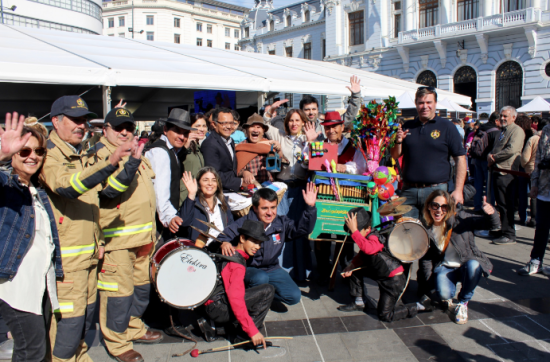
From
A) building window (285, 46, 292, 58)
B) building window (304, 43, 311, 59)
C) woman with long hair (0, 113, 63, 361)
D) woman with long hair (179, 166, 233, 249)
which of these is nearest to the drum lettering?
woman with long hair (179, 166, 233, 249)

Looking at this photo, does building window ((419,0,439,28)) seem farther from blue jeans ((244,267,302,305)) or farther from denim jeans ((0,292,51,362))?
denim jeans ((0,292,51,362))

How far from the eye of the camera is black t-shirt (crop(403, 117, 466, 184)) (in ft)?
14.0

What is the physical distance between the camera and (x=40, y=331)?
2471 millimetres

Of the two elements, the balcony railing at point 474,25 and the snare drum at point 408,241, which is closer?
the snare drum at point 408,241

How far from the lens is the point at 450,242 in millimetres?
4102

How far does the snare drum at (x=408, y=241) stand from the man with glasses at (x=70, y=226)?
8.11 ft

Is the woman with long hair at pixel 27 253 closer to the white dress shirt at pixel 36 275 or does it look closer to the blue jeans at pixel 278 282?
the white dress shirt at pixel 36 275

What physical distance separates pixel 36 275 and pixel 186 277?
A: 3.70ft

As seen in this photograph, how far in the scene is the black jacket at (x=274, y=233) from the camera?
3.94 m

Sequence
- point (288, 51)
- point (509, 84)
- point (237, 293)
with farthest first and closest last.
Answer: point (288, 51), point (509, 84), point (237, 293)

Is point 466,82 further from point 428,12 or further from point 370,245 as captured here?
point 370,245

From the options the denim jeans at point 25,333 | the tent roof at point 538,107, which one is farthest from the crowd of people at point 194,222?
the tent roof at point 538,107

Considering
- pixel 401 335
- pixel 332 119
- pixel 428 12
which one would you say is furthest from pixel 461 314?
pixel 428 12

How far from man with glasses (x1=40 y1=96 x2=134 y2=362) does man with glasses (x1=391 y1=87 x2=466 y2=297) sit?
298cm
